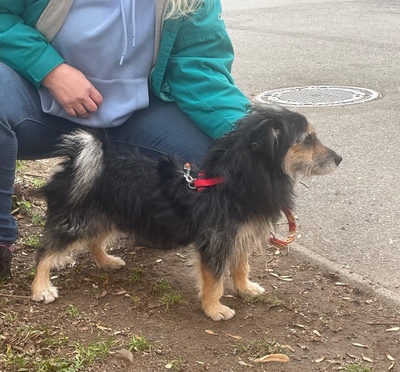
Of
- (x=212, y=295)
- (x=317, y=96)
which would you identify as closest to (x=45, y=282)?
(x=212, y=295)

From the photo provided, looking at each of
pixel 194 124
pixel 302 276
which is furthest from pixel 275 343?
pixel 194 124

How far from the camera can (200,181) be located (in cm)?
315

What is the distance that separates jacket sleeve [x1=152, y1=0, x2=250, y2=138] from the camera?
3.45 metres

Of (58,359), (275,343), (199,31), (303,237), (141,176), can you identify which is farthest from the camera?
(303,237)

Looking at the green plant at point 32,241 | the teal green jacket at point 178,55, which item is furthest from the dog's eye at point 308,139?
the green plant at point 32,241

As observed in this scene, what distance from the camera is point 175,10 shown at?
332 centimetres

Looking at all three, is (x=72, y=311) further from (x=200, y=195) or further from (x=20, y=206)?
(x=20, y=206)

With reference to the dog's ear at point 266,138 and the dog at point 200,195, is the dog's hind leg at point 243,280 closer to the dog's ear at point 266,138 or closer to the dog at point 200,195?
the dog at point 200,195

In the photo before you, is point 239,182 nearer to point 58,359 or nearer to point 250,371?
point 250,371

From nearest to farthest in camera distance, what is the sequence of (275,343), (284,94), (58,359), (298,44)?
(58,359) → (275,343) → (284,94) → (298,44)

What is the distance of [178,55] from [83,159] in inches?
31.1

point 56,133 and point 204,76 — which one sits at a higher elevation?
point 204,76

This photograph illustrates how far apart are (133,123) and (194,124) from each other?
33 cm

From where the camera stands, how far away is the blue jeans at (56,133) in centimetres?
334
